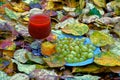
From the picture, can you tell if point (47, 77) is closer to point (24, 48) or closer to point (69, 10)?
point (24, 48)

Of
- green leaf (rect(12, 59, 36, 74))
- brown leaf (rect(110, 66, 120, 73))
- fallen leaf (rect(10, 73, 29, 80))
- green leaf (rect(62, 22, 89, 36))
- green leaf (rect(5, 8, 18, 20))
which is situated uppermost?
green leaf (rect(5, 8, 18, 20))

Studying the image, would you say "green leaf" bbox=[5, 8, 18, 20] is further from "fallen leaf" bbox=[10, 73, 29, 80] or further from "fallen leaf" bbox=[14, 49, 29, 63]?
"fallen leaf" bbox=[10, 73, 29, 80]

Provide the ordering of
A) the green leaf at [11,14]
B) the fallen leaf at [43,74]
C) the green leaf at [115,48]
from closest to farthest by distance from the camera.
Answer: the fallen leaf at [43,74]
the green leaf at [115,48]
the green leaf at [11,14]

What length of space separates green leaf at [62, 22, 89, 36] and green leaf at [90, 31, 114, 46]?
39 mm

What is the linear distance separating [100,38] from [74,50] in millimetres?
101

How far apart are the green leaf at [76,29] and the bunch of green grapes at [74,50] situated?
0.05 m

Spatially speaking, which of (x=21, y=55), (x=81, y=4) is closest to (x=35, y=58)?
(x=21, y=55)

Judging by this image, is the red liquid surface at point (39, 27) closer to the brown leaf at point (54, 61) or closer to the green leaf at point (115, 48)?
the brown leaf at point (54, 61)

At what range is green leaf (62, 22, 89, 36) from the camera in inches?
41.3

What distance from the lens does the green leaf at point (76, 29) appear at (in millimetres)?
1050

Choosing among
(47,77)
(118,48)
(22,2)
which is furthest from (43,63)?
(22,2)

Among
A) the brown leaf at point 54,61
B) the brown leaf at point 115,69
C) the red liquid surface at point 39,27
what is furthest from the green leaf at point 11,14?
the brown leaf at point 115,69

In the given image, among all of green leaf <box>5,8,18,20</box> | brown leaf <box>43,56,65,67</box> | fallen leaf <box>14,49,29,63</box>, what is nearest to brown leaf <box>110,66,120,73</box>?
brown leaf <box>43,56,65,67</box>

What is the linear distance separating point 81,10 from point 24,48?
0.91 ft
